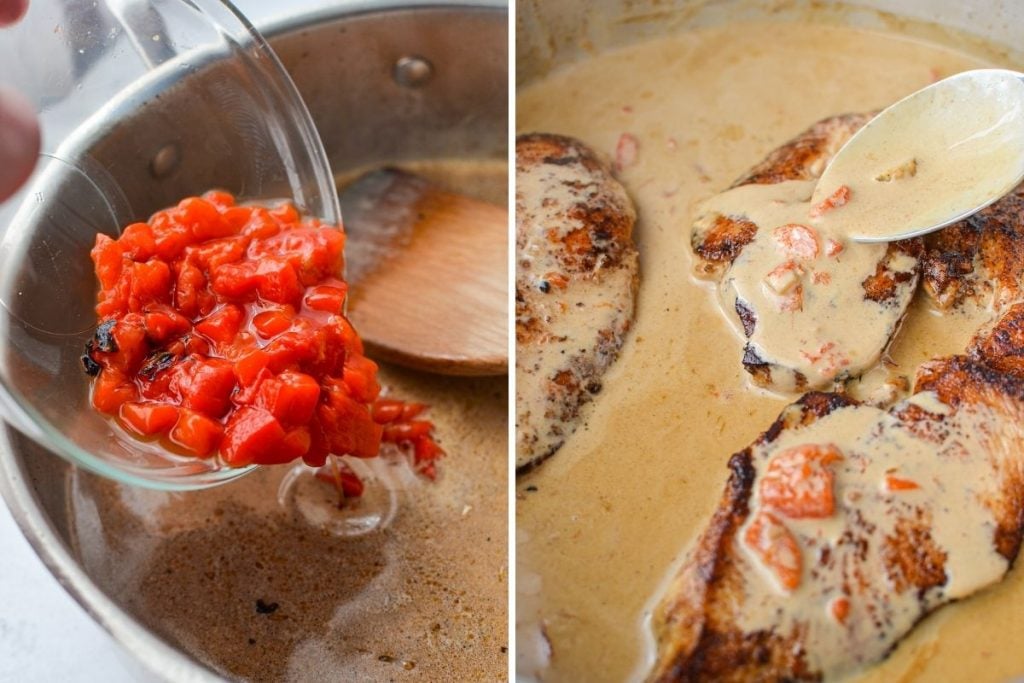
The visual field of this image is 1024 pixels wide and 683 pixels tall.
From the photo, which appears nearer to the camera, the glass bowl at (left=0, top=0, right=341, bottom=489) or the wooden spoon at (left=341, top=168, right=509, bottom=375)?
the glass bowl at (left=0, top=0, right=341, bottom=489)

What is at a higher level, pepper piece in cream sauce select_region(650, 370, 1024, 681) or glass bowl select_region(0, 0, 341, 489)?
glass bowl select_region(0, 0, 341, 489)

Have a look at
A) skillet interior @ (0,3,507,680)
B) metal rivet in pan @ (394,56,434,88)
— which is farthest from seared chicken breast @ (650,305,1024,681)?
metal rivet in pan @ (394,56,434,88)

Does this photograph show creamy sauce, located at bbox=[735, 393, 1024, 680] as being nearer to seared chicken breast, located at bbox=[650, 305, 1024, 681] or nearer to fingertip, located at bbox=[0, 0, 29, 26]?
seared chicken breast, located at bbox=[650, 305, 1024, 681]

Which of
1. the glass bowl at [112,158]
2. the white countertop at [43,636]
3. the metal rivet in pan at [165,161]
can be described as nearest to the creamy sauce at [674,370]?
the glass bowl at [112,158]

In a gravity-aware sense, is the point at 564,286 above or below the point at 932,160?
below

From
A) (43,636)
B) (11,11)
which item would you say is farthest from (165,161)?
(43,636)

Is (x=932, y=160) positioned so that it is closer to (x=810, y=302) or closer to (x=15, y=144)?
(x=810, y=302)

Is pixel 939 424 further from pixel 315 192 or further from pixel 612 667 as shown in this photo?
pixel 315 192

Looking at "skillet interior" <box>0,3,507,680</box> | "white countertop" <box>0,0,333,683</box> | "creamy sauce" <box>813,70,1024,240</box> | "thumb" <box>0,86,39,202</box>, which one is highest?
"thumb" <box>0,86,39,202</box>

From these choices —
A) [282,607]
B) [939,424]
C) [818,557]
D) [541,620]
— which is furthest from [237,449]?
[939,424]
